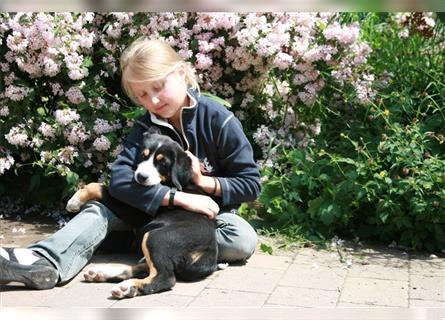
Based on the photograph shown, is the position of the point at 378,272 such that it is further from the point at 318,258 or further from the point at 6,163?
the point at 6,163

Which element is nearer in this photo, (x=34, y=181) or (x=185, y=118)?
(x=185, y=118)

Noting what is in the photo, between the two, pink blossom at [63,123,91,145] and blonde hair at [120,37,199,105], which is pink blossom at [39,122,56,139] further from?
blonde hair at [120,37,199,105]

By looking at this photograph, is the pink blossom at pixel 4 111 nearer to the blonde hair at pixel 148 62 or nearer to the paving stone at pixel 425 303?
the blonde hair at pixel 148 62

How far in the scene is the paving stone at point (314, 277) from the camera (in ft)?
11.6

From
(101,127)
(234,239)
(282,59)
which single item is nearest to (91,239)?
(234,239)

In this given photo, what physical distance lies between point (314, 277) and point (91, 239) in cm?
124

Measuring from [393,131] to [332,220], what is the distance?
2.48ft

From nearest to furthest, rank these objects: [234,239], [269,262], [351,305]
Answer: [351,305] → [234,239] → [269,262]

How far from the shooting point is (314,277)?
369 centimetres

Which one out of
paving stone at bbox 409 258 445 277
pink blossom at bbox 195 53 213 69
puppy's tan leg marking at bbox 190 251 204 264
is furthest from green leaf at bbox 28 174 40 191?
paving stone at bbox 409 258 445 277

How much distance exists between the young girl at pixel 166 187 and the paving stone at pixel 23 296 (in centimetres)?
6

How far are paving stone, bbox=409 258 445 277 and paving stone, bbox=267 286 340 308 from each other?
0.70 meters

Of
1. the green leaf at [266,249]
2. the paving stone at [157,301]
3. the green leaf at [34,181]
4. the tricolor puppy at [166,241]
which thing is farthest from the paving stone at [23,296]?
the green leaf at [34,181]

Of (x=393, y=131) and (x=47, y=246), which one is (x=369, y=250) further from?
(x=47, y=246)
